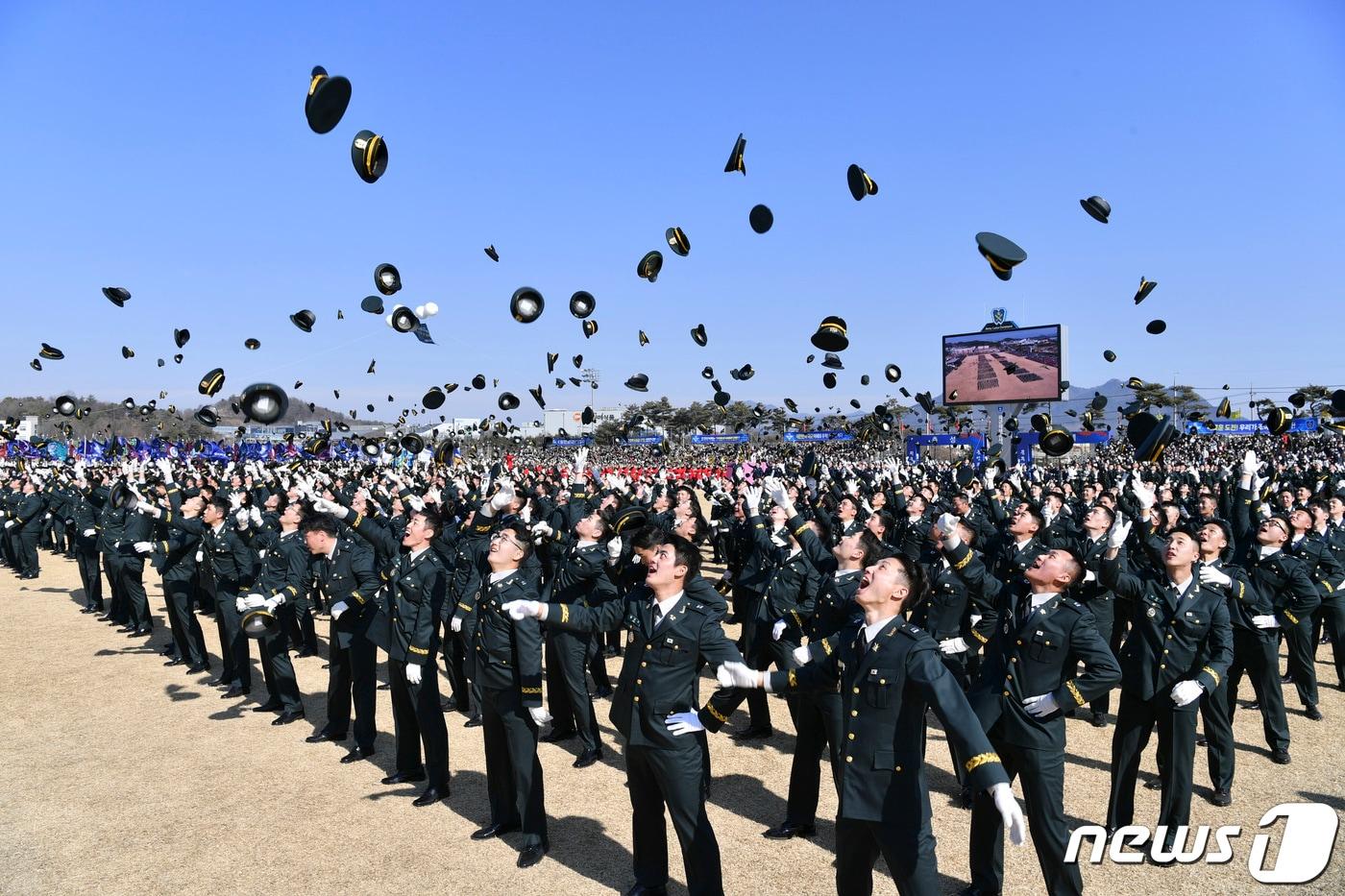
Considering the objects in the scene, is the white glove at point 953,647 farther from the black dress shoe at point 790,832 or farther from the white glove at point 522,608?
the white glove at point 522,608

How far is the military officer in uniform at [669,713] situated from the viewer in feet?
14.7

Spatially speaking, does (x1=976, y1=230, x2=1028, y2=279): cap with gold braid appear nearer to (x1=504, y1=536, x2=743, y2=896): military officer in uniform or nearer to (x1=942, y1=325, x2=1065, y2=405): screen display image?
(x1=504, y1=536, x2=743, y2=896): military officer in uniform

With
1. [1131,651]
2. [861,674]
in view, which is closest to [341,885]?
[861,674]

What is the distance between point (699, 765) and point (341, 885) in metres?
2.69

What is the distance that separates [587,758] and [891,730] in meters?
4.29

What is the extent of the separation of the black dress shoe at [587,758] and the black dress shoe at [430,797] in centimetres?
128

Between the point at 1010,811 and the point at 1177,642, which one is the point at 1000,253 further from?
the point at 1010,811

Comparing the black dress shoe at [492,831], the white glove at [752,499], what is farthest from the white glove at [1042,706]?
the black dress shoe at [492,831]

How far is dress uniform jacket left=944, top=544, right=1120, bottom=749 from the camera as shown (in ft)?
15.2

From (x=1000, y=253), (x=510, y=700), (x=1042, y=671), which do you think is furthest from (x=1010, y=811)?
(x=1000, y=253)

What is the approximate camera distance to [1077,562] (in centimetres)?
492

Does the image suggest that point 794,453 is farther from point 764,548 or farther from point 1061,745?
point 1061,745

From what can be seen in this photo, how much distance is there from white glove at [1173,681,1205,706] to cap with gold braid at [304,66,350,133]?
8736mm

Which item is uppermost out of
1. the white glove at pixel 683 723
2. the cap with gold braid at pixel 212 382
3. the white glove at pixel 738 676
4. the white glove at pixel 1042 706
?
the cap with gold braid at pixel 212 382
